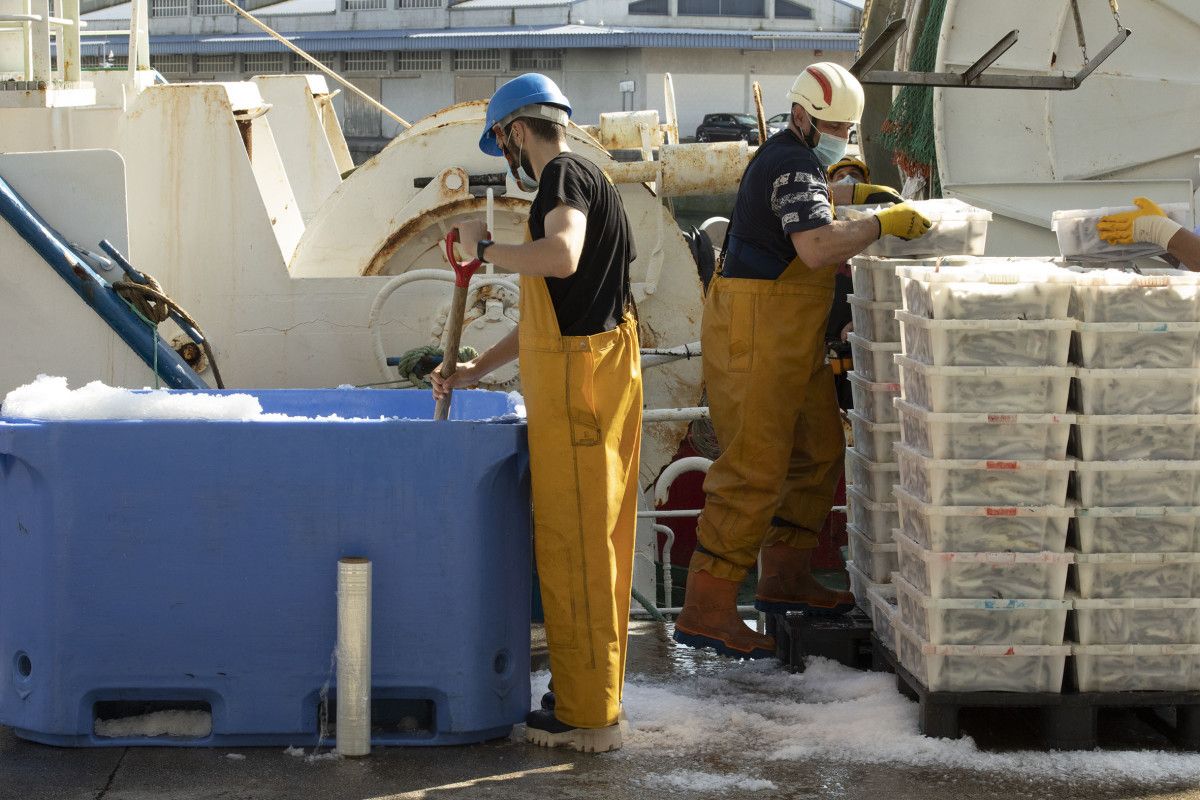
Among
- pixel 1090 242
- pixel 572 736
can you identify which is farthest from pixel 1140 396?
pixel 572 736

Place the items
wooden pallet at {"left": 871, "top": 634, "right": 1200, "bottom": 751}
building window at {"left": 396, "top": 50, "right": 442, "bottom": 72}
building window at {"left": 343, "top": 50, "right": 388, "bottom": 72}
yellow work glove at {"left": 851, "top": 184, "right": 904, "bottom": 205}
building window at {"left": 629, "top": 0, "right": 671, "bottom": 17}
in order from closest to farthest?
wooden pallet at {"left": 871, "top": 634, "right": 1200, "bottom": 751} < yellow work glove at {"left": 851, "top": 184, "right": 904, "bottom": 205} < building window at {"left": 343, "top": 50, "right": 388, "bottom": 72} < building window at {"left": 396, "top": 50, "right": 442, "bottom": 72} < building window at {"left": 629, "top": 0, "right": 671, "bottom": 17}

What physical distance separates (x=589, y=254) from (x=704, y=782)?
1.42 metres

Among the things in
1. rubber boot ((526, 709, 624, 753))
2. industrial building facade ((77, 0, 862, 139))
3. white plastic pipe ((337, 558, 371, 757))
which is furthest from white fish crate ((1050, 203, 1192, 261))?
industrial building facade ((77, 0, 862, 139))

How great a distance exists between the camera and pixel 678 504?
10188 mm

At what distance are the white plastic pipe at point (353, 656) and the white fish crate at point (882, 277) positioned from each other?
5.84 feet

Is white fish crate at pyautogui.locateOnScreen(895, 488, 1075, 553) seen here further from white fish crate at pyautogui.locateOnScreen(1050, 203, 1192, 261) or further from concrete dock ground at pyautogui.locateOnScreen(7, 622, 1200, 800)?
white fish crate at pyautogui.locateOnScreen(1050, 203, 1192, 261)

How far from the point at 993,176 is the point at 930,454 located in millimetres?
4483

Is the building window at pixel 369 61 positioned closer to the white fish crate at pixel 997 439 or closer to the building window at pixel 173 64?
the building window at pixel 173 64

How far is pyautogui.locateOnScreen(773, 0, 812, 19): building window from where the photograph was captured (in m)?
41.9

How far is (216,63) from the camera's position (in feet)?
135

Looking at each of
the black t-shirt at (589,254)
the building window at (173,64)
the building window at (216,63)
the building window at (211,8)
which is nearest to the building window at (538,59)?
the building window at (216,63)

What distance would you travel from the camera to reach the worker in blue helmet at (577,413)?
157 inches

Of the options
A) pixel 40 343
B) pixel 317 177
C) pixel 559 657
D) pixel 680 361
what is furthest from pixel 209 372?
pixel 559 657

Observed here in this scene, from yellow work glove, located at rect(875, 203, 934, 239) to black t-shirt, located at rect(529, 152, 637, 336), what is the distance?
0.90 metres
